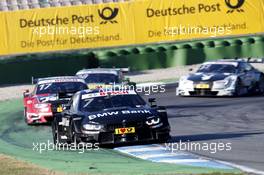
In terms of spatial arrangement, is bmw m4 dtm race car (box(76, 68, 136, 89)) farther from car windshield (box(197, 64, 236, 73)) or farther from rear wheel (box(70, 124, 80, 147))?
rear wheel (box(70, 124, 80, 147))

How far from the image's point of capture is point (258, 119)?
70.8 feet

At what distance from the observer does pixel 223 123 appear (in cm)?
2088

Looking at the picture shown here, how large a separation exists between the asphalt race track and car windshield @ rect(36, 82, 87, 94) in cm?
249

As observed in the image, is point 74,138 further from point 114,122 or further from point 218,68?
point 218,68

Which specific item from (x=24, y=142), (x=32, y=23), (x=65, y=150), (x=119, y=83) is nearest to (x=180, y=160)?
(x=65, y=150)

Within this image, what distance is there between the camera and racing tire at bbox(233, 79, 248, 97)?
28.4 m

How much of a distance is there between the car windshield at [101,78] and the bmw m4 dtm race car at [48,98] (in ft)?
9.79

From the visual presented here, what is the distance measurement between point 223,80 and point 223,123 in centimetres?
744

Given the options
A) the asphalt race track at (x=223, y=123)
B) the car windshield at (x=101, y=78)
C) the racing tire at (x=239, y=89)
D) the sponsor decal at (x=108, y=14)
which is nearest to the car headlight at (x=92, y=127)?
the asphalt race track at (x=223, y=123)

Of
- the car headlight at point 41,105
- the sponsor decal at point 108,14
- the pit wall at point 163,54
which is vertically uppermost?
the sponsor decal at point 108,14

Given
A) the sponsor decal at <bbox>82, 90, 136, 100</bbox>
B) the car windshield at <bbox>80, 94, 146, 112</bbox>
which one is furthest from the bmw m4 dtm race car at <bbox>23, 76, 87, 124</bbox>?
the car windshield at <bbox>80, 94, 146, 112</bbox>

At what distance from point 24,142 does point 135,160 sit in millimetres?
4918

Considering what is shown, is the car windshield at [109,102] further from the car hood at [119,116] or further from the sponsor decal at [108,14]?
the sponsor decal at [108,14]

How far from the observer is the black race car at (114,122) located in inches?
631
